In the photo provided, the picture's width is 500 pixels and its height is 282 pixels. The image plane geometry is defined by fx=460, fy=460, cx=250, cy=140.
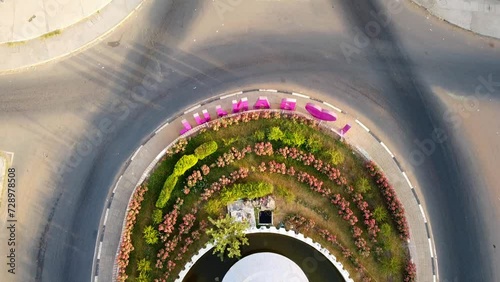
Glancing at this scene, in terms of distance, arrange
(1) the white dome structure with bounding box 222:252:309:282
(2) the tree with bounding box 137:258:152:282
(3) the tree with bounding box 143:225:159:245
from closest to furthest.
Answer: (1) the white dome structure with bounding box 222:252:309:282, (2) the tree with bounding box 137:258:152:282, (3) the tree with bounding box 143:225:159:245

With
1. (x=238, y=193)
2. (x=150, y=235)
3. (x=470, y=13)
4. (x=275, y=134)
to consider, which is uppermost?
(x=470, y=13)

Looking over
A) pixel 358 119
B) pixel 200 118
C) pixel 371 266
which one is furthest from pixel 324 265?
pixel 200 118

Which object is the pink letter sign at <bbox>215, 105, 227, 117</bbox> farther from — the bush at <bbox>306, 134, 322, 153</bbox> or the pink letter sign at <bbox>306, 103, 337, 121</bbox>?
the bush at <bbox>306, 134, 322, 153</bbox>

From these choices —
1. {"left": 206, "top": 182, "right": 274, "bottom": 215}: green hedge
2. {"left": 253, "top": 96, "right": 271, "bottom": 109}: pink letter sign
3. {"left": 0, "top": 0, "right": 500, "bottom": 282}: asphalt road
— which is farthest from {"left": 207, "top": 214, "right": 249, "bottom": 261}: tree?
{"left": 0, "top": 0, "right": 500, "bottom": 282}: asphalt road

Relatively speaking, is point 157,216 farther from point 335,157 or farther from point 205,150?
point 335,157

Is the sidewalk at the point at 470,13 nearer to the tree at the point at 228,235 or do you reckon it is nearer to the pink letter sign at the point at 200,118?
the pink letter sign at the point at 200,118

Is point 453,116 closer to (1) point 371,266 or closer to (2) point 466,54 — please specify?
(2) point 466,54

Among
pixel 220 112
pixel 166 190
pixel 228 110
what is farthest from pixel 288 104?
pixel 166 190

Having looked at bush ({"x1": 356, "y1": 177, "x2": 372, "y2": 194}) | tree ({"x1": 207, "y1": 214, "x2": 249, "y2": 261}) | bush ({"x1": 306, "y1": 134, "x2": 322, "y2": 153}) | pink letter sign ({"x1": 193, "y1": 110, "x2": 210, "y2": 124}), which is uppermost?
pink letter sign ({"x1": 193, "y1": 110, "x2": 210, "y2": 124})
